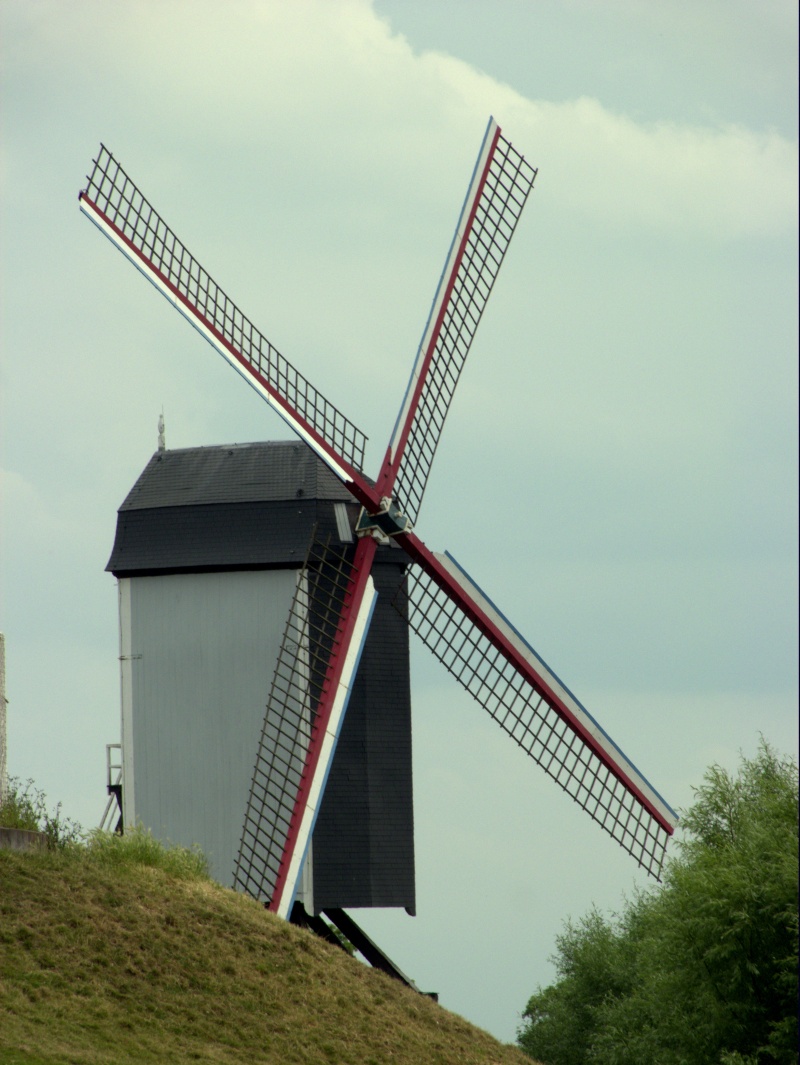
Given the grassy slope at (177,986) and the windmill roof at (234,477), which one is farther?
the windmill roof at (234,477)

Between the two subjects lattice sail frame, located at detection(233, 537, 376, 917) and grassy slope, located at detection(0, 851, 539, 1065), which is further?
lattice sail frame, located at detection(233, 537, 376, 917)

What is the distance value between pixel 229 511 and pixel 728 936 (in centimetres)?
1052

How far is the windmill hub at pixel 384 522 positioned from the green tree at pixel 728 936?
670 cm

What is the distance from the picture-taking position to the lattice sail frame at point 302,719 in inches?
938

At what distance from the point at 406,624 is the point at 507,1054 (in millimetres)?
7975

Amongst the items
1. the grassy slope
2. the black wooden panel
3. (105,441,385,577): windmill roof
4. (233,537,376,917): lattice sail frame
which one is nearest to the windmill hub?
(233,537,376,917): lattice sail frame

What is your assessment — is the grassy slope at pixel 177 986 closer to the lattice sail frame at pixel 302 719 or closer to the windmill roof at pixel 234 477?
the lattice sail frame at pixel 302 719

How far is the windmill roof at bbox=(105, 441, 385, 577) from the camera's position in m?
27.4

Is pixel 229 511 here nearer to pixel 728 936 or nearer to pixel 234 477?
pixel 234 477

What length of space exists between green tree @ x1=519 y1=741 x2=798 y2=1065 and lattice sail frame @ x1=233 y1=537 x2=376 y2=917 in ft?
19.1

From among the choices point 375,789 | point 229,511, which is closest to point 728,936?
point 375,789

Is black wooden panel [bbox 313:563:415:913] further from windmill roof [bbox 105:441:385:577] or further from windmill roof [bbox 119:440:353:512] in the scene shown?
windmill roof [bbox 119:440:353:512]

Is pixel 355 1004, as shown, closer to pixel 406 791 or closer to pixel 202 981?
pixel 202 981

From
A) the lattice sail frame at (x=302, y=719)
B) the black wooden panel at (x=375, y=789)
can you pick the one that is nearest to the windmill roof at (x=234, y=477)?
the lattice sail frame at (x=302, y=719)
